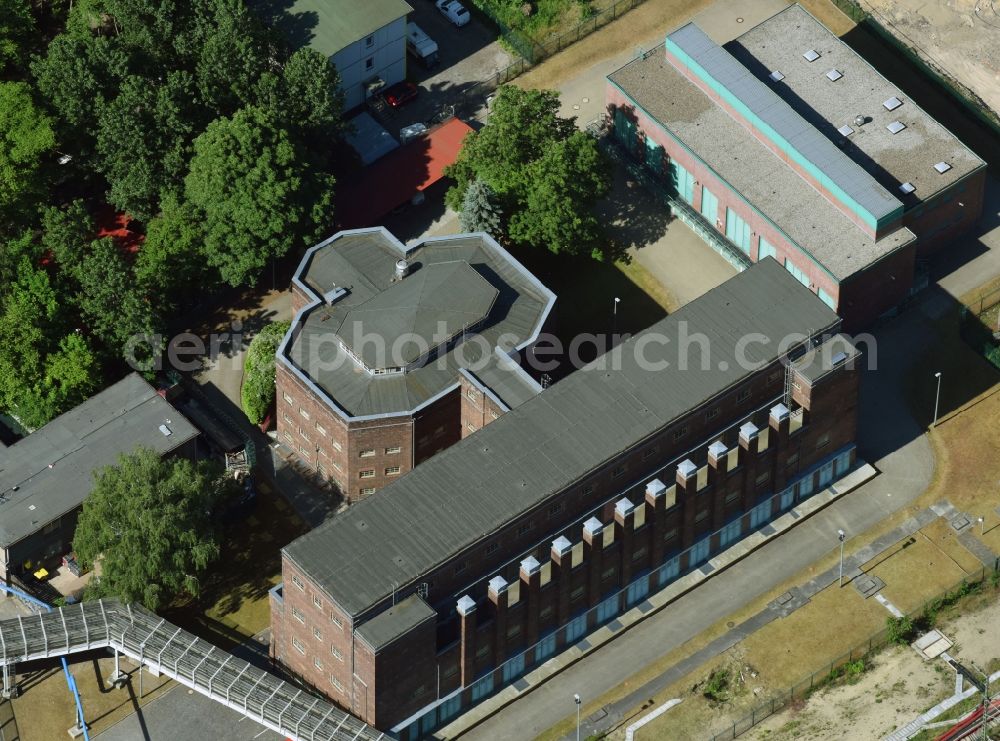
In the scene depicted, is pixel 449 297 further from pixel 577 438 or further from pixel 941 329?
pixel 941 329

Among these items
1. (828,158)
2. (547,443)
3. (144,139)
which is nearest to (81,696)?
(547,443)

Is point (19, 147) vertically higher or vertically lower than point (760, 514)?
higher

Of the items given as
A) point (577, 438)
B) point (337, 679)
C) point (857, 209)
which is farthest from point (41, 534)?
point (857, 209)

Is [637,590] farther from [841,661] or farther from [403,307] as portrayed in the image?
[403,307]

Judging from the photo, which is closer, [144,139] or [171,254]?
[171,254]

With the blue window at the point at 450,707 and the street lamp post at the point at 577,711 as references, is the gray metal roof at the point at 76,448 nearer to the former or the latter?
the blue window at the point at 450,707

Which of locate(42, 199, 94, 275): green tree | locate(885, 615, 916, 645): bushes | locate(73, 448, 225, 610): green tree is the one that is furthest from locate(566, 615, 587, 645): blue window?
locate(42, 199, 94, 275): green tree

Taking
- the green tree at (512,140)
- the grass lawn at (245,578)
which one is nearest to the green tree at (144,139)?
the green tree at (512,140)
